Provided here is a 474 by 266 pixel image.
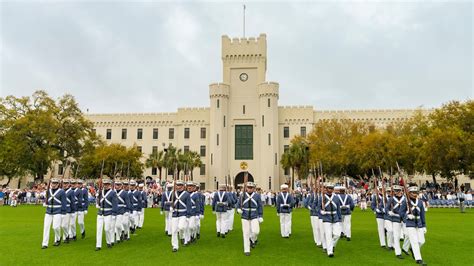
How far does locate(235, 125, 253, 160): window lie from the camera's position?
2456 inches

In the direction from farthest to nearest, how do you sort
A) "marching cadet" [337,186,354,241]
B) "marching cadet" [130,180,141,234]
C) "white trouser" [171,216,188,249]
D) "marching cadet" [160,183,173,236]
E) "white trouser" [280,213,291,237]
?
"marching cadet" [130,180,141,234], "white trouser" [280,213,291,237], "marching cadet" [160,183,173,236], "marching cadet" [337,186,354,241], "white trouser" [171,216,188,249]

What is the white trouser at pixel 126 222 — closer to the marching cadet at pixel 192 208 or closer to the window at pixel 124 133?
the marching cadet at pixel 192 208

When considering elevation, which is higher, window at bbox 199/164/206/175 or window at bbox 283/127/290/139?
window at bbox 283/127/290/139

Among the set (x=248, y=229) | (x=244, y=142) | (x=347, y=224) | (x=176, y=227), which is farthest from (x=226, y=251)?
(x=244, y=142)

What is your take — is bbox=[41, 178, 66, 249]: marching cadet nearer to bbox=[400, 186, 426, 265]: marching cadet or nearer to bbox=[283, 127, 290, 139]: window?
bbox=[400, 186, 426, 265]: marching cadet

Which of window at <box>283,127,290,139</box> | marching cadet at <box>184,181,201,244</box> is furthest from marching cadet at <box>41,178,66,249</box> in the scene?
window at <box>283,127,290,139</box>

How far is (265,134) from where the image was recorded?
2414 inches

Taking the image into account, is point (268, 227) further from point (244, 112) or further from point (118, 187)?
point (244, 112)

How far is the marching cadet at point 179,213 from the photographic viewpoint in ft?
43.3

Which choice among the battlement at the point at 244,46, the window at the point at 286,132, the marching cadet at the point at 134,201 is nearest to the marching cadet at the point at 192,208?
the marching cadet at the point at 134,201

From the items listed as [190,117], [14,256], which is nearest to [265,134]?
[190,117]

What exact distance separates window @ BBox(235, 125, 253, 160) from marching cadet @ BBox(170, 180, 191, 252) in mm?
48455

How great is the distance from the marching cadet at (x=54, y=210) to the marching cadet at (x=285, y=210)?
27.1ft

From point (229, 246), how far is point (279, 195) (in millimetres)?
3961
